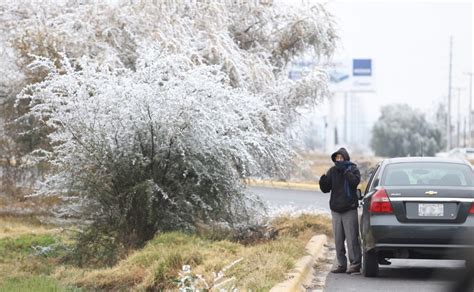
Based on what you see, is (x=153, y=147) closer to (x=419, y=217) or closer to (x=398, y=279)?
(x=398, y=279)

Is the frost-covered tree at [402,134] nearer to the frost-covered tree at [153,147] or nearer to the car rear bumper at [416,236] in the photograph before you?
the frost-covered tree at [153,147]

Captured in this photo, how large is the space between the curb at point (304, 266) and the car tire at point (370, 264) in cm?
70

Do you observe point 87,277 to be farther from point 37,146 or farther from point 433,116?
point 433,116

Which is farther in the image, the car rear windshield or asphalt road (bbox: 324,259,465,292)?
the car rear windshield

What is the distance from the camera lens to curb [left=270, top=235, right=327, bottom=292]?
10689mm

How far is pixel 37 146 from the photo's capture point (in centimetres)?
2078

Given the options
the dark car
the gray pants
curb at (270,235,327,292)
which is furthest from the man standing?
the dark car

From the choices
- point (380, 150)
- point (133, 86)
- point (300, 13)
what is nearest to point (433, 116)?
point (380, 150)

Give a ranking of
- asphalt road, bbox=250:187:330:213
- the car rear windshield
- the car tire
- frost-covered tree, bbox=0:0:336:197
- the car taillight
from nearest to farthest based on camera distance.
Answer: the car taillight
the car rear windshield
the car tire
frost-covered tree, bbox=0:0:336:197
asphalt road, bbox=250:187:330:213

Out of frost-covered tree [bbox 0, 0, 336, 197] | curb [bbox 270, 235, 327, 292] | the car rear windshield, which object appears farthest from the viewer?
frost-covered tree [bbox 0, 0, 336, 197]

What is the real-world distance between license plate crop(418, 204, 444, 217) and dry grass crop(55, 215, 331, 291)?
161cm

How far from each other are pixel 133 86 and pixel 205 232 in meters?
2.46

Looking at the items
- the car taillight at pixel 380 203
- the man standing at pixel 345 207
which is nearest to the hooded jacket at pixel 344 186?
the man standing at pixel 345 207

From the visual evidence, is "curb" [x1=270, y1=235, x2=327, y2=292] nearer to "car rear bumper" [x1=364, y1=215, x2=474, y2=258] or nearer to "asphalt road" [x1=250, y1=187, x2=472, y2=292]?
"asphalt road" [x1=250, y1=187, x2=472, y2=292]
